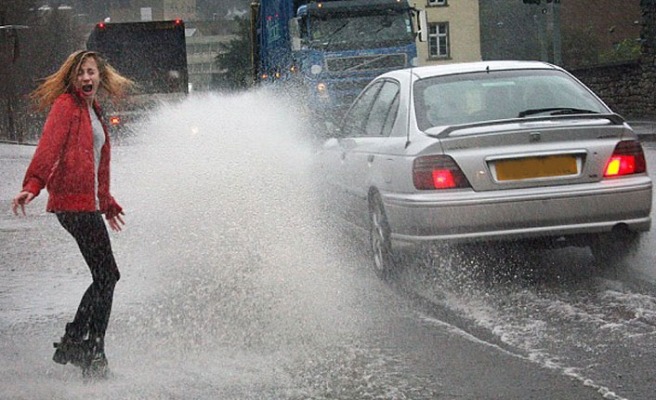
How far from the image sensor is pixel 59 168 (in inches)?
228

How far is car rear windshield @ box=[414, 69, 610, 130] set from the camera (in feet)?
27.3

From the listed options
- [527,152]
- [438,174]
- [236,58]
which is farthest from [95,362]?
[236,58]

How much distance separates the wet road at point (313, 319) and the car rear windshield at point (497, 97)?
103cm

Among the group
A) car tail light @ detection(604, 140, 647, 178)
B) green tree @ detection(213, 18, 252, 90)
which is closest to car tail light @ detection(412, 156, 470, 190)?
car tail light @ detection(604, 140, 647, 178)

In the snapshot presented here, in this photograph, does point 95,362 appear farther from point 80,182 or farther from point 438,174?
point 438,174

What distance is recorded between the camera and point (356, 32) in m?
23.9

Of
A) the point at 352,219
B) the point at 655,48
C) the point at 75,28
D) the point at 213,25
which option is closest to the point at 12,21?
the point at 75,28

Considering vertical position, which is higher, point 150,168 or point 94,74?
point 94,74

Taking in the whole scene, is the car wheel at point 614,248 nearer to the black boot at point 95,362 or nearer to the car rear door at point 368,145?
the car rear door at point 368,145

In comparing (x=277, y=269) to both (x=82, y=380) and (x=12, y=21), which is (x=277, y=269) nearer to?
(x=82, y=380)

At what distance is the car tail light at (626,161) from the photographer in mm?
7891

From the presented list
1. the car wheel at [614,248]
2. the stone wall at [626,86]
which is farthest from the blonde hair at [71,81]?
the stone wall at [626,86]

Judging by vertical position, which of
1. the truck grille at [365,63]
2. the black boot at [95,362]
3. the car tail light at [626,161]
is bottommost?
the black boot at [95,362]

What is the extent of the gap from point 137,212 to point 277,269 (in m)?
5.48
